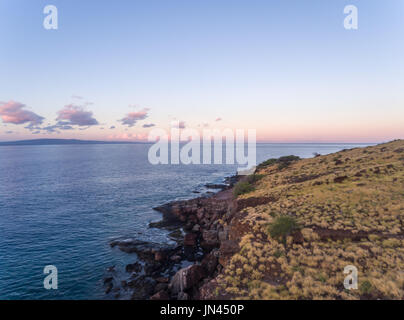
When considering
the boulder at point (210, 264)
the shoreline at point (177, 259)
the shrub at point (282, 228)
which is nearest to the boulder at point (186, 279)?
the shoreline at point (177, 259)

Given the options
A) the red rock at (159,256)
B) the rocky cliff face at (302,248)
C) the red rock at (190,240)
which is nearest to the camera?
the rocky cliff face at (302,248)

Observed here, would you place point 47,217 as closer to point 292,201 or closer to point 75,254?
point 75,254

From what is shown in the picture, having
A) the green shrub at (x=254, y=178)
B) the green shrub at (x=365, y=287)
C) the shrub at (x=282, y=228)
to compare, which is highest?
the green shrub at (x=254, y=178)

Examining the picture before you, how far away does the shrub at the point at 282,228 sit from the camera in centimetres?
1695

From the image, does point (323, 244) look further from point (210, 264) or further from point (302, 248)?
point (210, 264)

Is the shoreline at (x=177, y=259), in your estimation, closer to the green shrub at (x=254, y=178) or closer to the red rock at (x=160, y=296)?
the red rock at (x=160, y=296)

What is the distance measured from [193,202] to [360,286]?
34.4 m

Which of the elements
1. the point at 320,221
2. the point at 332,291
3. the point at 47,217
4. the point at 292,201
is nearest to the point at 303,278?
the point at 332,291

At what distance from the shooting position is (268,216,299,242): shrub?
55.6 feet

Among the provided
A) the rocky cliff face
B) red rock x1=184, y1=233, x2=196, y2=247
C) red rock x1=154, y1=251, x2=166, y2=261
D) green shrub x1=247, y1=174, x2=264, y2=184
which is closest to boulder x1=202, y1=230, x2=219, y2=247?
the rocky cliff face

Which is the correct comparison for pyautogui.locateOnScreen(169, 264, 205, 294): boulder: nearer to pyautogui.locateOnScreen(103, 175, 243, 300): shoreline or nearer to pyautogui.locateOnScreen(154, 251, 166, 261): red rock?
pyautogui.locateOnScreen(103, 175, 243, 300): shoreline

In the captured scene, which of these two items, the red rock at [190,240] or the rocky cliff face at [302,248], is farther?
the red rock at [190,240]
